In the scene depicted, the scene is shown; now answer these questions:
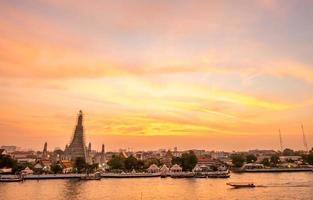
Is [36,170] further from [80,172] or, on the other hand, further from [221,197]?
[221,197]

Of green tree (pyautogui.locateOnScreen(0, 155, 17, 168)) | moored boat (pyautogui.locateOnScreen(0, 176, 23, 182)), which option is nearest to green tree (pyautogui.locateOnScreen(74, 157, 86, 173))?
green tree (pyautogui.locateOnScreen(0, 155, 17, 168))

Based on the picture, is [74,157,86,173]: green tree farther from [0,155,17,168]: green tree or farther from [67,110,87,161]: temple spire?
[67,110,87,161]: temple spire

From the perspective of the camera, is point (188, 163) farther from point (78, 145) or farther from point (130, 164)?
point (78, 145)

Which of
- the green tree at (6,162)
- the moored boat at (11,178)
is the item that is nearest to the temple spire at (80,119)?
the green tree at (6,162)

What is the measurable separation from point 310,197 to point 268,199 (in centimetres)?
453

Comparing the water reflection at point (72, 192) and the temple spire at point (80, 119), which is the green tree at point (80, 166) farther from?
the temple spire at point (80, 119)

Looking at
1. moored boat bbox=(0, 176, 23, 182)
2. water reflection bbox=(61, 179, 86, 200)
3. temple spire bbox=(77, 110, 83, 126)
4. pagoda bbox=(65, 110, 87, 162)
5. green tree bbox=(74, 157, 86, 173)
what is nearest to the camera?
water reflection bbox=(61, 179, 86, 200)

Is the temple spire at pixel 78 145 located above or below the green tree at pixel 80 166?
above

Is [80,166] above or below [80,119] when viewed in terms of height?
below

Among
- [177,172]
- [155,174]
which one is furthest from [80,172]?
[177,172]

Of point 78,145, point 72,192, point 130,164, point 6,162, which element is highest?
point 78,145

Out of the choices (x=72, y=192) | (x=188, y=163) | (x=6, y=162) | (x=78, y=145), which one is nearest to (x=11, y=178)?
(x=6, y=162)

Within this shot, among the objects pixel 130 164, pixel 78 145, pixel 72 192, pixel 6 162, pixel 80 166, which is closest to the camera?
pixel 72 192

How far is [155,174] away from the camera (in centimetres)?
7881
